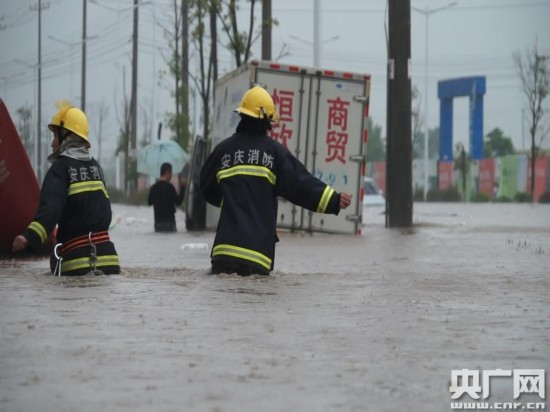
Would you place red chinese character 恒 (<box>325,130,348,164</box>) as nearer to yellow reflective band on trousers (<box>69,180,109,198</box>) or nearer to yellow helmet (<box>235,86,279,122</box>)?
yellow helmet (<box>235,86,279,122</box>)

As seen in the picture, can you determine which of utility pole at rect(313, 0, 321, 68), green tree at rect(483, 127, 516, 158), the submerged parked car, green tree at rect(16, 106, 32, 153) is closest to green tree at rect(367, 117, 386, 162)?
green tree at rect(483, 127, 516, 158)

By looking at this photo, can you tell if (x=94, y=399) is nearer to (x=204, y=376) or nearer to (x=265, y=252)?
(x=204, y=376)

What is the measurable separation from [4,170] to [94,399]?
849 centimetres

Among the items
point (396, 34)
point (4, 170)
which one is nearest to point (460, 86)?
point (396, 34)

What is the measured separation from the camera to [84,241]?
32.4 ft

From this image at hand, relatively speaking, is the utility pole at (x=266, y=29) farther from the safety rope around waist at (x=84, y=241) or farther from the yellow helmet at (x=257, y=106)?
the safety rope around waist at (x=84, y=241)

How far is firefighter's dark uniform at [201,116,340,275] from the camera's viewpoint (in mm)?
9945

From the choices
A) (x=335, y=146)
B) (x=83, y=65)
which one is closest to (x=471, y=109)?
(x=83, y=65)

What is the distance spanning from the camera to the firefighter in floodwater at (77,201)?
984 centimetres

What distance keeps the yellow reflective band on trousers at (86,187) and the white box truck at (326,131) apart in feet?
34.7

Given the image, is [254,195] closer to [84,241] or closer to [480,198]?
[84,241]

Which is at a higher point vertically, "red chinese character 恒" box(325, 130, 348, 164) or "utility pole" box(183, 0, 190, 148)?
"utility pole" box(183, 0, 190, 148)

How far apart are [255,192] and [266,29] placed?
2086cm

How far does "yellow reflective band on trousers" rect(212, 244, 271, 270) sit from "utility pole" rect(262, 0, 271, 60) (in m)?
20.5
